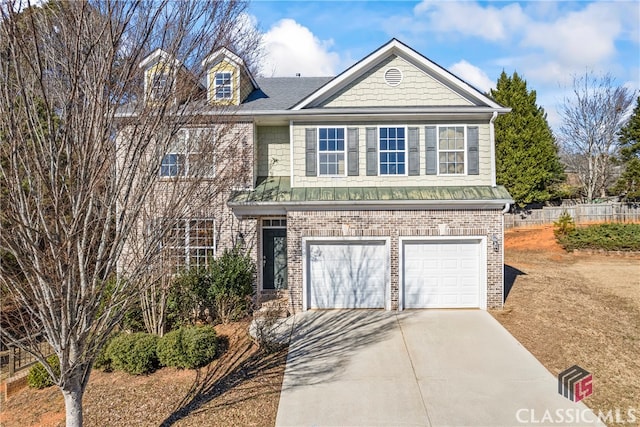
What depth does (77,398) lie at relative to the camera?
479 centimetres

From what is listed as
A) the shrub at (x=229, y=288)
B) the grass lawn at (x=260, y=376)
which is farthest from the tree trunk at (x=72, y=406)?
the shrub at (x=229, y=288)

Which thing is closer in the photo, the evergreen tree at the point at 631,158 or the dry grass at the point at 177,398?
the dry grass at the point at 177,398

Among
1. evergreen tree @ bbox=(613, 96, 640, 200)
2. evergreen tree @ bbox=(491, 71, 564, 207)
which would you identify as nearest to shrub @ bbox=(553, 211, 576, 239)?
evergreen tree @ bbox=(491, 71, 564, 207)

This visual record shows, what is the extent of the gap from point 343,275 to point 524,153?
23.7m

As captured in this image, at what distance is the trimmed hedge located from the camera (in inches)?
774

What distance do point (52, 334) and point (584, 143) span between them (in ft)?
132

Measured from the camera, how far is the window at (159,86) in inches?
189

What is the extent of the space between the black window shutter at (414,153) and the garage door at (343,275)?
A: 8.51ft

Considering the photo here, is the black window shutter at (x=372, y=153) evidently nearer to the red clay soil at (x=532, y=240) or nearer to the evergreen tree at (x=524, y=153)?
the red clay soil at (x=532, y=240)

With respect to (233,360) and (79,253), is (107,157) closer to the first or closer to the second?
(79,253)

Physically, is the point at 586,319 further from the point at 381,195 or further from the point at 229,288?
the point at 229,288

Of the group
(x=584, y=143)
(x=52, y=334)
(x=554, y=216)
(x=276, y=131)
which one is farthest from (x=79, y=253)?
(x=584, y=143)

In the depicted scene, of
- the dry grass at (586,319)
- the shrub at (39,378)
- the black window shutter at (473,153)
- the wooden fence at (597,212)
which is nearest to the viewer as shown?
the dry grass at (586,319)

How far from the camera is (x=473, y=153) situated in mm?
11172
